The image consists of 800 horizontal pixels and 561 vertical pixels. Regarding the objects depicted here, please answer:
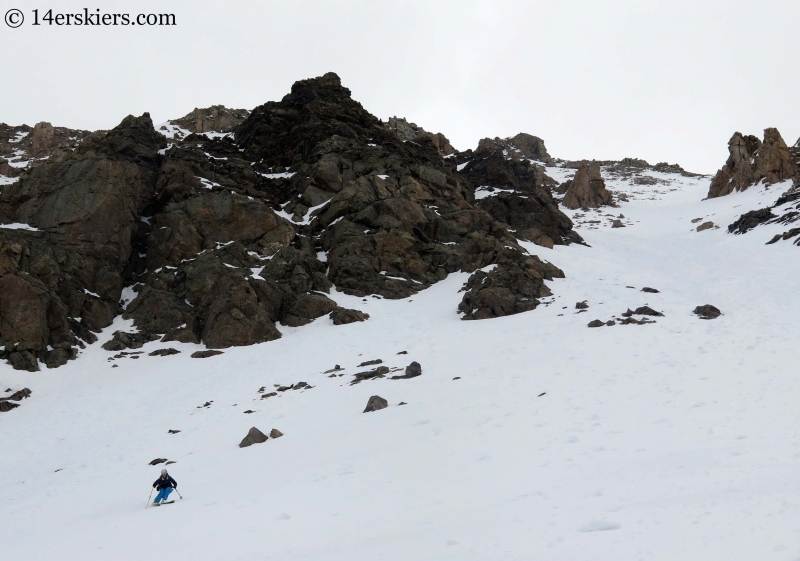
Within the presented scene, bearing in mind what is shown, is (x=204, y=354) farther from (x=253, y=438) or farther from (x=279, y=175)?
(x=279, y=175)

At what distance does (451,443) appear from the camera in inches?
506

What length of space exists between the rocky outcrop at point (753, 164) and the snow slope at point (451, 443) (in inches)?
1542

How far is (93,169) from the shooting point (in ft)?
119

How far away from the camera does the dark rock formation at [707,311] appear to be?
22.1m

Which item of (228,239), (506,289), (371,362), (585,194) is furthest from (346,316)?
(585,194)

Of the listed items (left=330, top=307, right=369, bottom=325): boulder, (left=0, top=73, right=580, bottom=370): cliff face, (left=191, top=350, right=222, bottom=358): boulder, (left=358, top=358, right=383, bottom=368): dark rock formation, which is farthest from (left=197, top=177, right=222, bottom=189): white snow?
(left=358, top=358, right=383, bottom=368): dark rock formation

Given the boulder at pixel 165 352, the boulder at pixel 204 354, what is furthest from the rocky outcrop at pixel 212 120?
the boulder at pixel 204 354

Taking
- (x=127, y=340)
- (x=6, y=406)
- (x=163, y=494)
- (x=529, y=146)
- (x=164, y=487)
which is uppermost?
(x=529, y=146)

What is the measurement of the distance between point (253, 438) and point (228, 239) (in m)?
24.2

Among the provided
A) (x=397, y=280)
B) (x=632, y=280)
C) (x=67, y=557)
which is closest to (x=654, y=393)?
(x=67, y=557)

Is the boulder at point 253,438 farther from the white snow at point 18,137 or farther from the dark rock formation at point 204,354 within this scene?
the white snow at point 18,137

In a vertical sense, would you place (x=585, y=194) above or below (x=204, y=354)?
above

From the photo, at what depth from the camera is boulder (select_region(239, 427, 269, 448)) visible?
1631cm

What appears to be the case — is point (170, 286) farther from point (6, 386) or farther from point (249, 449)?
point (249, 449)
